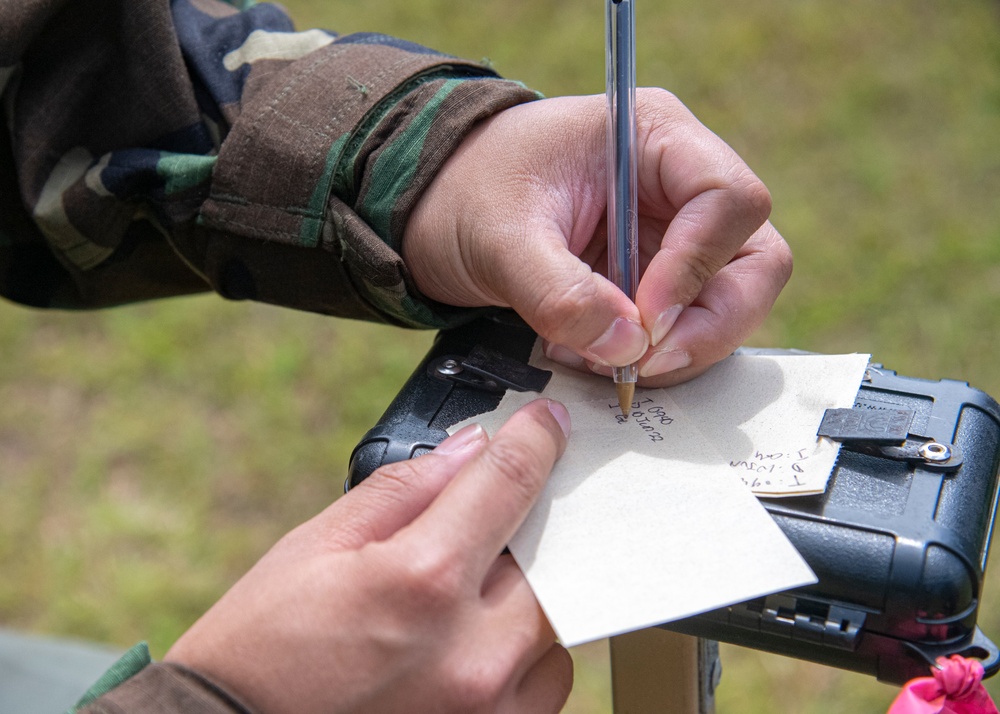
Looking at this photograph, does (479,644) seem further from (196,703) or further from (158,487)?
(158,487)

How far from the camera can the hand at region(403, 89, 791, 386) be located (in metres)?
0.73

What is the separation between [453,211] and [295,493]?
115cm

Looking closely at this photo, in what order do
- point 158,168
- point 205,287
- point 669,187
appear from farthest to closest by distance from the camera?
point 205,287
point 158,168
point 669,187

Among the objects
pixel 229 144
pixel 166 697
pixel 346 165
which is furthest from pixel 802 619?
pixel 229 144

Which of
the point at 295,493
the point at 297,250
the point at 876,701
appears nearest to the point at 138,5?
the point at 297,250

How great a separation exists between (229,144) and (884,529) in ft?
2.11

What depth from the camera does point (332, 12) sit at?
3084 millimetres

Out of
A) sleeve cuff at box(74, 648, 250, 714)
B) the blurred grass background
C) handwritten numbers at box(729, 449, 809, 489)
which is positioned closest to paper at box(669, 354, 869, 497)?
handwritten numbers at box(729, 449, 809, 489)

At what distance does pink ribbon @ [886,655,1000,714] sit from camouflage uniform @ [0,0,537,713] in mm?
472

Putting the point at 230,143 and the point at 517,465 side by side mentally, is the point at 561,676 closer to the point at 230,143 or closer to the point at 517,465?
the point at 517,465

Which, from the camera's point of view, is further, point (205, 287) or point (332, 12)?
point (332, 12)

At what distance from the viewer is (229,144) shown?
88cm

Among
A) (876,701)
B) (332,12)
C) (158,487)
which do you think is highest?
(332,12)

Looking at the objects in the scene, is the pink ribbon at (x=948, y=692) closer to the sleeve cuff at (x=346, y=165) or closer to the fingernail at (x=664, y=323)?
the fingernail at (x=664, y=323)
